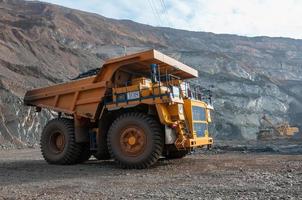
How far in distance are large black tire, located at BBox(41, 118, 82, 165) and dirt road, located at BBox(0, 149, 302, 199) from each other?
46 cm

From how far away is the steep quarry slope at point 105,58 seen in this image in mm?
32062

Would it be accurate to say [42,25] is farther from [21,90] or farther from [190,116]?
[190,116]

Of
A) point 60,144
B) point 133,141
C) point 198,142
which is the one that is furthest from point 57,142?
point 198,142

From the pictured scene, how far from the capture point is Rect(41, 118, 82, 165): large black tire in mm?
11109

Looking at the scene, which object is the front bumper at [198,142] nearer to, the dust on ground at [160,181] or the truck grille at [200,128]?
→ the truck grille at [200,128]

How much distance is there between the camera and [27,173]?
31.9ft

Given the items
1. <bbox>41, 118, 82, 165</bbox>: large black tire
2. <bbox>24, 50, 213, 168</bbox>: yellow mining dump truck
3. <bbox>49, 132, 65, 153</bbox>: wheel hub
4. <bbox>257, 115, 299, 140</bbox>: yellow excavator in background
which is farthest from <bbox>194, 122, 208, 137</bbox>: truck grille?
<bbox>257, 115, 299, 140</bbox>: yellow excavator in background

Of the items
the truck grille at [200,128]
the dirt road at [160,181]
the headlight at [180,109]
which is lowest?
the dirt road at [160,181]

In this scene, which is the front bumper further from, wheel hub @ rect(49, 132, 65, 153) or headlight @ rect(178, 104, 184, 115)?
wheel hub @ rect(49, 132, 65, 153)

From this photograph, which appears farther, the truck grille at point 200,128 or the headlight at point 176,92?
the truck grille at point 200,128

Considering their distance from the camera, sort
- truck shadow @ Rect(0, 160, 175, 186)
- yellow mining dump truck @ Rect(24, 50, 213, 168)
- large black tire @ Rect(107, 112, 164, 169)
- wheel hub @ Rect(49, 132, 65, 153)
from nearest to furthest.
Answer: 1. truck shadow @ Rect(0, 160, 175, 186)
2. large black tire @ Rect(107, 112, 164, 169)
3. yellow mining dump truck @ Rect(24, 50, 213, 168)
4. wheel hub @ Rect(49, 132, 65, 153)

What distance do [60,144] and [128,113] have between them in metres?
2.59

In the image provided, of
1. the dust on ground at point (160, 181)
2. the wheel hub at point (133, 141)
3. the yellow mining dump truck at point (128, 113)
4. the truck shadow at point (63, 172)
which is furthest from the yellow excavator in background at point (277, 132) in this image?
the wheel hub at point (133, 141)

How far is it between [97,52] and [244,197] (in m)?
53.6
